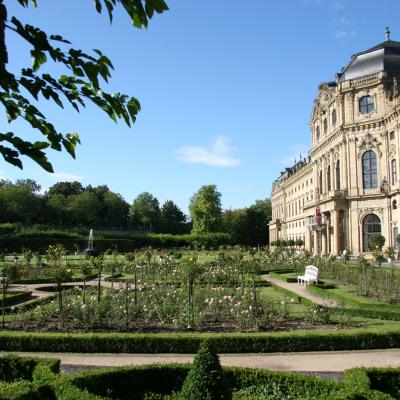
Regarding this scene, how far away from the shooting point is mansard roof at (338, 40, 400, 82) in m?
43.7

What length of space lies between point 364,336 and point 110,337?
534 cm

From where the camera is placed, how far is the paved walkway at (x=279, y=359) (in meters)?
8.41

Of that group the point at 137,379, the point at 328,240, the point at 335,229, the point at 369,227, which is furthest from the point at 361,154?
the point at 137,379

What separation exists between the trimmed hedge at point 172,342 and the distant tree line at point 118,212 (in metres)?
60.2

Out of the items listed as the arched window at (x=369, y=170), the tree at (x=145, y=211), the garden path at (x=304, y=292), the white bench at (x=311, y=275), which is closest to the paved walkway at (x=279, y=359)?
the garden path at (x=304, y=292)

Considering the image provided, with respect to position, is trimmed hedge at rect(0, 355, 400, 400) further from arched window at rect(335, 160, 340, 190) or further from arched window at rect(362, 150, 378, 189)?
arched window at rect(335, 160, 340, 190)

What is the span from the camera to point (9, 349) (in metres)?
9.58

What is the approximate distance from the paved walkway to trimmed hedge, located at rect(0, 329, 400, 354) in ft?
0.56

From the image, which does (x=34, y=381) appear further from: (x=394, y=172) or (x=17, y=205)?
(x=17, y=205)

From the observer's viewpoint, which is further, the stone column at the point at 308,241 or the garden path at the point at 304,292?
the stone column at the point at 308,241

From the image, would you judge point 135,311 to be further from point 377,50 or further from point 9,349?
point 377,50

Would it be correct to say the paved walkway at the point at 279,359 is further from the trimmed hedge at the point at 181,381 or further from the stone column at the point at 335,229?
the stone column at the point at 335,229

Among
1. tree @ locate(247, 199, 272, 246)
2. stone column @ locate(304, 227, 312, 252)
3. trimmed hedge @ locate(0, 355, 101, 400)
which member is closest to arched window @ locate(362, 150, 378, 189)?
stone column @ locate(304, 227, 312, 252)

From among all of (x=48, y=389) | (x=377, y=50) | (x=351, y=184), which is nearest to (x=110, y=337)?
(x=48, y=389)
